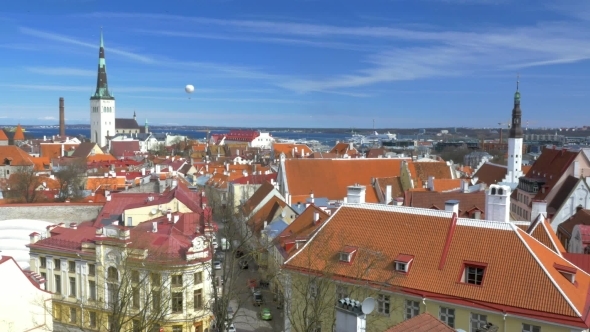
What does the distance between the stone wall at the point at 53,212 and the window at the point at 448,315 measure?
25.3 m

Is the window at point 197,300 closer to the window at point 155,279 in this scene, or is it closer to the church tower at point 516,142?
the window at point 155,279

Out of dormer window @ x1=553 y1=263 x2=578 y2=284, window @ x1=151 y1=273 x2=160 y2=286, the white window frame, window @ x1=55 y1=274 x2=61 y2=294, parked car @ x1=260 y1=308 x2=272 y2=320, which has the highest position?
dormer window @ x1=553 y1=263 x2=578 y2=284

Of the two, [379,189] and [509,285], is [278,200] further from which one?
[509,285]

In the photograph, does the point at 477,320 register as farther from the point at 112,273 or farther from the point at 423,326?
the point at 112,273

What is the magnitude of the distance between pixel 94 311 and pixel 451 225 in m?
16.1

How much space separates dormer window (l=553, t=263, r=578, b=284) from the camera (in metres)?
16.5

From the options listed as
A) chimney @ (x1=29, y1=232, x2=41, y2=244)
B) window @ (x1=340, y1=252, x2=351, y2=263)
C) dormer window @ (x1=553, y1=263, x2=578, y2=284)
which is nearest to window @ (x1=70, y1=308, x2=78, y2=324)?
chimney @ (x1=29, y1=232, x2=41, y2=244)

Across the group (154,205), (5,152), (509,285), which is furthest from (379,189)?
(5,152)

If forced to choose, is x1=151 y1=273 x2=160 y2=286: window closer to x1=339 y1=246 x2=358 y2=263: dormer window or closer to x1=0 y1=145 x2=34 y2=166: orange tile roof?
x1=339 y1=246 x2=358 y2=263: dormer window

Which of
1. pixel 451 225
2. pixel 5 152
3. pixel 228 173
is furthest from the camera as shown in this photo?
pixel 5 152

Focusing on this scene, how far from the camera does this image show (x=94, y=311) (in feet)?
79.5

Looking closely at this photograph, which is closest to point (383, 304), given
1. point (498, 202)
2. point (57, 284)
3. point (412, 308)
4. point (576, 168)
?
point (412, 308)

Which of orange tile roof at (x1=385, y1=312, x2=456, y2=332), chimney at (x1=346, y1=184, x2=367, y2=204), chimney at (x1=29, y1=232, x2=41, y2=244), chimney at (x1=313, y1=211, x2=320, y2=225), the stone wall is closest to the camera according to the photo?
orange tile roof at (x1=385, y1=312, x2=456, y2=332)

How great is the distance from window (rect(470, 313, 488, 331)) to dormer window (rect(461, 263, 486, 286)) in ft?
3.45
